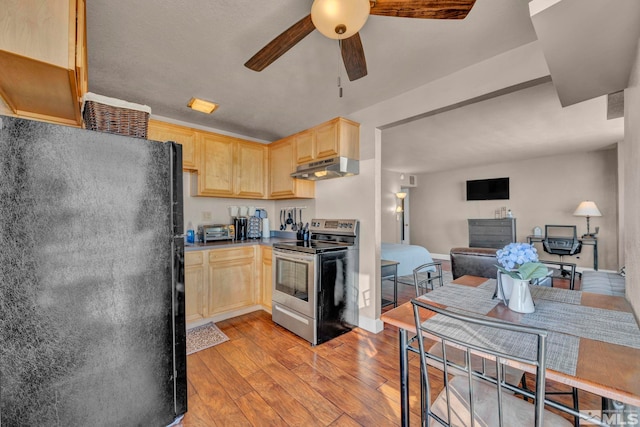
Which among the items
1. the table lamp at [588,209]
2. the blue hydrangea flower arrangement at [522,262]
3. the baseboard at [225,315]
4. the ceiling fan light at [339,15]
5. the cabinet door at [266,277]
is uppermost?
the ceiling fan light at [339,15]

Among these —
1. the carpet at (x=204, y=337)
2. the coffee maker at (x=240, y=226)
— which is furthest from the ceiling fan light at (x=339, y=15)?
the coffee maker at (x=240, y=226)

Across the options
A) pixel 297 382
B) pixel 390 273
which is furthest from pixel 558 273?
pixel 297 382

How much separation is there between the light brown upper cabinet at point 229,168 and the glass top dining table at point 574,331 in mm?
2672

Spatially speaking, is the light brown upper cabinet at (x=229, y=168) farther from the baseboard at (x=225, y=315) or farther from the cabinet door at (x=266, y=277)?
the baseboard at (x=225, y=315)

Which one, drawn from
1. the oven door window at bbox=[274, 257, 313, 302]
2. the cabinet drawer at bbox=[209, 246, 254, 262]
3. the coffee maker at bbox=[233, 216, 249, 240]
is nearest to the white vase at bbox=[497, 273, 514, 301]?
the oven door window at bbox=[274, 257, 313, 302]

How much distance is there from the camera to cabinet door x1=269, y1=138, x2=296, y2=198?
3375mm

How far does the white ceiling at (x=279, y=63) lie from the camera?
158cm

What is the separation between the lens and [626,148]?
53.8 inches

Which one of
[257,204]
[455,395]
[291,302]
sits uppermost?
[257,204]

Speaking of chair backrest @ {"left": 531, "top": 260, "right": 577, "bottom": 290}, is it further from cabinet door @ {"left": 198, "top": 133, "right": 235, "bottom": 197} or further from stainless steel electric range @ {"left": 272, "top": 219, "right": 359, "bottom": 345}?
cabinet door @ {"left": 198, "top": 133, "right": 235, "bottom": 197}

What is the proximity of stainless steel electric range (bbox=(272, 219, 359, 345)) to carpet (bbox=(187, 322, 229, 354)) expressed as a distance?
60 centimetres

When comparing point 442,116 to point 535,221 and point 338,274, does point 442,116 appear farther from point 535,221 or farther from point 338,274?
point 535,221

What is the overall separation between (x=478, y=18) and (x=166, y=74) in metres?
2.36

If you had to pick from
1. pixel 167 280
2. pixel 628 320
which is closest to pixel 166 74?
pixel 167 280
